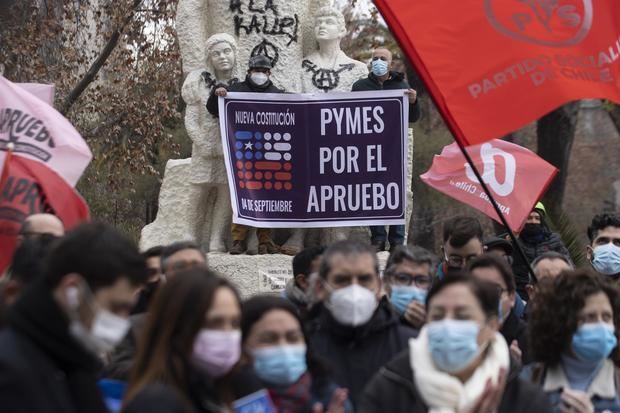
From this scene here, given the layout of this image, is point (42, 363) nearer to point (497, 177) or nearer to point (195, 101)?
point (497, 177)

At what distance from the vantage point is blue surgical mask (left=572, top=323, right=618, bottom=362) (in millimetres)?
6789

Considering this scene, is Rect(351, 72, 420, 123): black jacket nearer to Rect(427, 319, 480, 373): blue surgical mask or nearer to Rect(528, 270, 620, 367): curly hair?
Rect(528, 270, 620, 367): curly hair

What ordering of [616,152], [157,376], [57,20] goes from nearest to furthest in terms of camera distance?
[157,376] → [57,20] → [616,152]

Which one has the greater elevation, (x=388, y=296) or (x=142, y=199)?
(x=142, y=199)

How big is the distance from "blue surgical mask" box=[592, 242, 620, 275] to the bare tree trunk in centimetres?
1287

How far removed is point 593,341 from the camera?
680cm

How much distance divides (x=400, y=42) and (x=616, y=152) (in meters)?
30.1

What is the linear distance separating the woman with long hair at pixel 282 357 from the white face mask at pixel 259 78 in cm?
576

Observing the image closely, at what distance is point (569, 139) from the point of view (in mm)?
23016

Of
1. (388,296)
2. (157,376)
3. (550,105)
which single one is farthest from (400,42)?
(157,376)

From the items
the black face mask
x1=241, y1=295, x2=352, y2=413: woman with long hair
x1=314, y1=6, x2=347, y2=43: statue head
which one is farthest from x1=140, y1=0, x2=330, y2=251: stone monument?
x1=241, y1=295, x2=352, y2=413: woman with long hair

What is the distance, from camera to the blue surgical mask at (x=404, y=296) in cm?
766

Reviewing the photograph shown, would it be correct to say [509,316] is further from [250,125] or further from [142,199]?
[142,199]

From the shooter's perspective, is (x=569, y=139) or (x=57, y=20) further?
(x=569, y=139)
